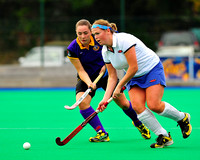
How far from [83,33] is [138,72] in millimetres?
780

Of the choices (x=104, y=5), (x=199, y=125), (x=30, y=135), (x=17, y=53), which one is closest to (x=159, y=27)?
(x=104, y=5)

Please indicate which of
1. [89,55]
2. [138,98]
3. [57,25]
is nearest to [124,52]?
[138,98]

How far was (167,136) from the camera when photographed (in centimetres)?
513

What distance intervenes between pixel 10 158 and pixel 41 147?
1.99 ft

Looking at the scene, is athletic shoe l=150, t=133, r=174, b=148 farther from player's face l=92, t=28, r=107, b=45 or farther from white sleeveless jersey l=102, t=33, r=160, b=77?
player's face l=92, t=28, r=107, b=45

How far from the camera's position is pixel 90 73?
594 cm

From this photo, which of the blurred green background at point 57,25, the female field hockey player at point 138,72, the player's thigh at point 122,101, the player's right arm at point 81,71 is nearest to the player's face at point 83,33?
the player's right arm at point 81,71

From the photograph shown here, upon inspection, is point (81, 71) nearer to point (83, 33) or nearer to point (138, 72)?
point (83, 33)

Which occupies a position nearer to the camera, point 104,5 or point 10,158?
point 10,158

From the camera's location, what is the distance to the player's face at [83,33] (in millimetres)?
5432

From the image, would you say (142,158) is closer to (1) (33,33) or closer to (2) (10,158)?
(2) (10,158)

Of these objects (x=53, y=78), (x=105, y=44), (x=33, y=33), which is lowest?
(x=53, y=78)

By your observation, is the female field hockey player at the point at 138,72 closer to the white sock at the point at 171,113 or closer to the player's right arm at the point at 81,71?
the white sock at the point at 171,113

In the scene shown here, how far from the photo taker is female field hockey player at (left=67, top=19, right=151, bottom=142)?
5684 millimetres
